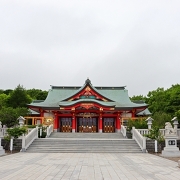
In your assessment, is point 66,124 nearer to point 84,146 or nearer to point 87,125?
point 87,125

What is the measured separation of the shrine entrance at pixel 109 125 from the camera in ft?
98.7

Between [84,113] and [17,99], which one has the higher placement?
[17,99]

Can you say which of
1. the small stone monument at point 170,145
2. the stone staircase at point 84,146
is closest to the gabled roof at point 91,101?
the stone staircase at point 84,146

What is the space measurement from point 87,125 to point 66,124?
9.06ft

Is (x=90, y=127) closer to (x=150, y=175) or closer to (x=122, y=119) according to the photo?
(x=122, y=119)

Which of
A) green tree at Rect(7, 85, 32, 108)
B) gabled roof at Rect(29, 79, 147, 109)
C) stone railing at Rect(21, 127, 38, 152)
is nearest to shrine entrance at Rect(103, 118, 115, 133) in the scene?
gabled roof at Rect(29, 79, 147, 109)

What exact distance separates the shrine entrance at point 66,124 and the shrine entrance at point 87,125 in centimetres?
111

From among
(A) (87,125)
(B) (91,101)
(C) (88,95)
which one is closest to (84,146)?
(B) (91,101)

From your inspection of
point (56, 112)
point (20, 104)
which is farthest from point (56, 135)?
point (20, 104)

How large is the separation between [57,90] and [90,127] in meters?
9.10

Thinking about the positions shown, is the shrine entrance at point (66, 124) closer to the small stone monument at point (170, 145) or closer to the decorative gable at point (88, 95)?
the decorative gable at point (88, 95)

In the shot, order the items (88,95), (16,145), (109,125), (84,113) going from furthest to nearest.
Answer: (88,95)
(109,125)
(84,113)
(16,145)

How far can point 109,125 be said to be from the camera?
30391mm

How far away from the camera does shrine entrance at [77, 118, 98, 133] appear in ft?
99.3
